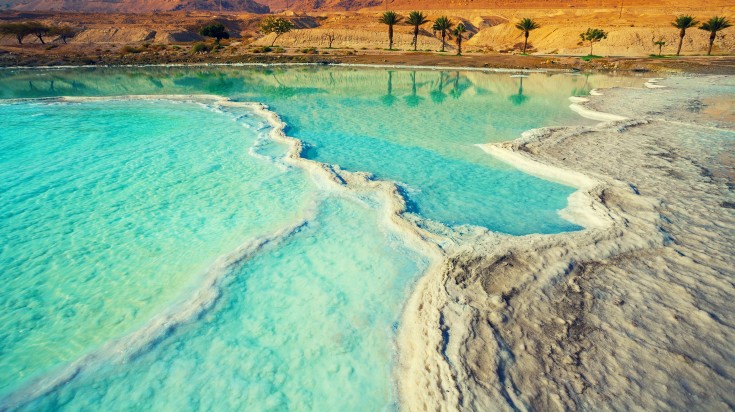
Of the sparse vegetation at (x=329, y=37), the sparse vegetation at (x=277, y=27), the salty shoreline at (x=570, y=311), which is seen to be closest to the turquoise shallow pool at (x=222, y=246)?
the salty shoreline at (x=570, y=311)

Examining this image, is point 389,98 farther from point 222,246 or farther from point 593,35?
point 593,35

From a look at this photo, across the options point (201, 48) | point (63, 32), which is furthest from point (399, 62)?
point (63, 32)

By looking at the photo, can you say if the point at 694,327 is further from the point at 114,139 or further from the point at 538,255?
the point at 114,139

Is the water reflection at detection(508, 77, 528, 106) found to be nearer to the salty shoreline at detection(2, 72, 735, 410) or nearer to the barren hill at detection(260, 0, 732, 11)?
the salty shoreline at detection(2, 72, 735, 410)

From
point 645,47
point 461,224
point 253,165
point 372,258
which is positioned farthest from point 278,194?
point 645,47

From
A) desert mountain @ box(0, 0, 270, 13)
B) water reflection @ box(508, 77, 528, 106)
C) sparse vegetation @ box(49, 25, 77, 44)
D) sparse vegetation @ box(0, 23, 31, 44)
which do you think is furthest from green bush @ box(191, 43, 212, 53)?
desert mountain @ box(0, 0, 270, 13)

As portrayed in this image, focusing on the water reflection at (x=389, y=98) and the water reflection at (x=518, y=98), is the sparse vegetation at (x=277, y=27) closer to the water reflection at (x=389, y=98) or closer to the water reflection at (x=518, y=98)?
the water reflection at (x=389, y=98)
